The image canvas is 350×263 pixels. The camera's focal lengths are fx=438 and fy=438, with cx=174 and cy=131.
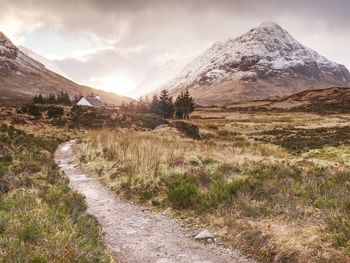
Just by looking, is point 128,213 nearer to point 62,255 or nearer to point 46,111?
point 62,255

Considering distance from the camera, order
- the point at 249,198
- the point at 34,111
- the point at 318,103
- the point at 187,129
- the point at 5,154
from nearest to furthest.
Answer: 1. the point at 249,198
2. the point at 5,154
3. the point at 187,129
4. the point at 34,111
5. the point at 318,103

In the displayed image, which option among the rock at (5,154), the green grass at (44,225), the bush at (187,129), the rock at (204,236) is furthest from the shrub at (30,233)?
the bush at (187,129)

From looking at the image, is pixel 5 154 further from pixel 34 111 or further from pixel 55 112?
pixel 34 111

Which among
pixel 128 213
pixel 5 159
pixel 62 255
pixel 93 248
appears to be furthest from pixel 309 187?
pixel 5 159

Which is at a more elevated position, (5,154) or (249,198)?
(5,154)

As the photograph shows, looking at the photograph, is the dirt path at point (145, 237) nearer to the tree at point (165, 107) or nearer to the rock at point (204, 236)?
the rock at point (204, 236)

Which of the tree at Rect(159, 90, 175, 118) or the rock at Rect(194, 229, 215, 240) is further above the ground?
the tree at Rect(159, 90, 175, 118)

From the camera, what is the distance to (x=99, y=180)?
1747 centimetres

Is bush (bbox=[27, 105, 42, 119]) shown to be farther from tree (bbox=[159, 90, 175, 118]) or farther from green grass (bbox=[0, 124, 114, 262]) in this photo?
green grass (bbox=[0, 124, 114, 262])

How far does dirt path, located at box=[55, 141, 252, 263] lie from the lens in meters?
9.23

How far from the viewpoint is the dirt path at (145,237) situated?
923 cm

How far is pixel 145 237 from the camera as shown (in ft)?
34.6

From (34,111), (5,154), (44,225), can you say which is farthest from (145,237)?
(34,111)

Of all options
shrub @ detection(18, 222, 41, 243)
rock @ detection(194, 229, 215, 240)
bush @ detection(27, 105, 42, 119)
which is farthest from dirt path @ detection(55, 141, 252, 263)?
bush @ detection(27, 105, 42, 119)
